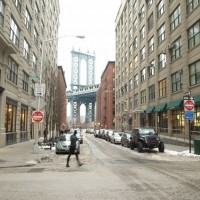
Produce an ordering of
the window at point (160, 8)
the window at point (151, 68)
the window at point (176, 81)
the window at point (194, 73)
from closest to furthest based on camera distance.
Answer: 1. the window at point (194, 73)
2. the window at point (176, 81)
3. the window at point (160, 8)
4. the window at point (151, 68)

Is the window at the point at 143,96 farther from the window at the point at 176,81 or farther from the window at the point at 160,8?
the window at the point at 176,81

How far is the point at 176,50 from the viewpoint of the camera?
1441 inches

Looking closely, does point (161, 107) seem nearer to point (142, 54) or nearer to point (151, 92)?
point (151, 92)

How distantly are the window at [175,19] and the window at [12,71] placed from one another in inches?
737

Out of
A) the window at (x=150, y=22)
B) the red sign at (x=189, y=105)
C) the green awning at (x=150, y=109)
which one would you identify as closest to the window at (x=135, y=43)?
the window at (x=150, y=22)

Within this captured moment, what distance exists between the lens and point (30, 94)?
128 ft

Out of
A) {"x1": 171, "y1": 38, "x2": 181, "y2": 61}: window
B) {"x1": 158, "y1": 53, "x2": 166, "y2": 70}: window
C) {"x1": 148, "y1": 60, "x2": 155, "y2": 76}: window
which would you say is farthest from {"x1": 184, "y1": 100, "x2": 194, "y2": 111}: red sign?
{"x1": 148, "y1": 60, "x2": 155, "y2": 76}: window

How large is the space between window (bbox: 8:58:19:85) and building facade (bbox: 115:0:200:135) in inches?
624

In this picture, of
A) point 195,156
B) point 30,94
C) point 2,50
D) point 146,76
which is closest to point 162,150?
point 195,156

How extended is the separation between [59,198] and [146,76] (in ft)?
140

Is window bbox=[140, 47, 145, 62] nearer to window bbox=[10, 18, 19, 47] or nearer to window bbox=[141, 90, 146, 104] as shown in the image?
window bbox=[141, 90, 146, 104]

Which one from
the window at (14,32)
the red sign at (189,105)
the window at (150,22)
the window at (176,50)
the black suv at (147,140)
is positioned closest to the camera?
the red sign at (189,105)

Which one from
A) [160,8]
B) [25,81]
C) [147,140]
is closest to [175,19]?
[160,8]

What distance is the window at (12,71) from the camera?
28197 mm
